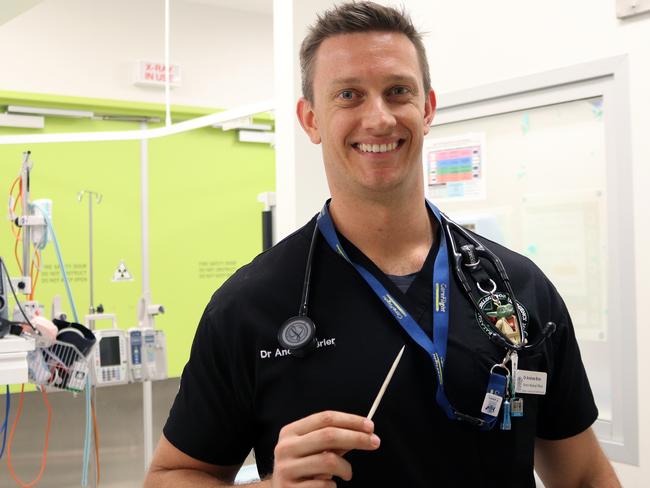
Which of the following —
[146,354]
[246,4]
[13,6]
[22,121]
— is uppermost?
[246,4]

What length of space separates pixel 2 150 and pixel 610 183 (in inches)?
157

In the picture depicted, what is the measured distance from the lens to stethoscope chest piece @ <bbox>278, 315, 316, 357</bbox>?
117 cm

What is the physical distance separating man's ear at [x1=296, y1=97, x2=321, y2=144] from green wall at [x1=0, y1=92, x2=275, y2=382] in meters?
3.83

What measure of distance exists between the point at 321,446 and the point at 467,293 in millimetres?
436

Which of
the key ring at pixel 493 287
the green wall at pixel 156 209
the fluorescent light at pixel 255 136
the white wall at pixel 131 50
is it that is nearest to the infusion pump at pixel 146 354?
the green wall at pixel 156 209

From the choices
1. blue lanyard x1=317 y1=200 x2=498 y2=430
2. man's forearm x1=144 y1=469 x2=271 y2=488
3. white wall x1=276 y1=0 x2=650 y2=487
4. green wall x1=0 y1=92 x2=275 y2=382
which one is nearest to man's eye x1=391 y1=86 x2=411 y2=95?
blue lanyard x1=317 y1=200 x2=498 y2=430

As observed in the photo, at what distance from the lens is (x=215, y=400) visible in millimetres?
1217

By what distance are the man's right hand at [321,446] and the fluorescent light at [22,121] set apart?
4.34m

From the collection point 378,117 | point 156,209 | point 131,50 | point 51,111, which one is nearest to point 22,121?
point 51,111

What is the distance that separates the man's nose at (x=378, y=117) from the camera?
1.23m

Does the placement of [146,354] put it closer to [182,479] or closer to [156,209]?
[156,209]

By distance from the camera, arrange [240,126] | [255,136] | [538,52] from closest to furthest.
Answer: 1. [538,52]
2. [240,126]
3. [255,136]

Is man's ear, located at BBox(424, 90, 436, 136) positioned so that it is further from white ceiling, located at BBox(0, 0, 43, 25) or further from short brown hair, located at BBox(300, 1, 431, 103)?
white ceiling, located at BBox(0, 0, 43, 25)

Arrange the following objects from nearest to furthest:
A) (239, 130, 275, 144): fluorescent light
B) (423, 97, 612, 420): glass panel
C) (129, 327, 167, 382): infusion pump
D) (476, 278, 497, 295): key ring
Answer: (476, 278, 497, 295): key ring, (423, 97, 612, 420): glass panel, (129, 327, 167, 382): infusion pump, (239, 130, 275, 144): fluorescent light
